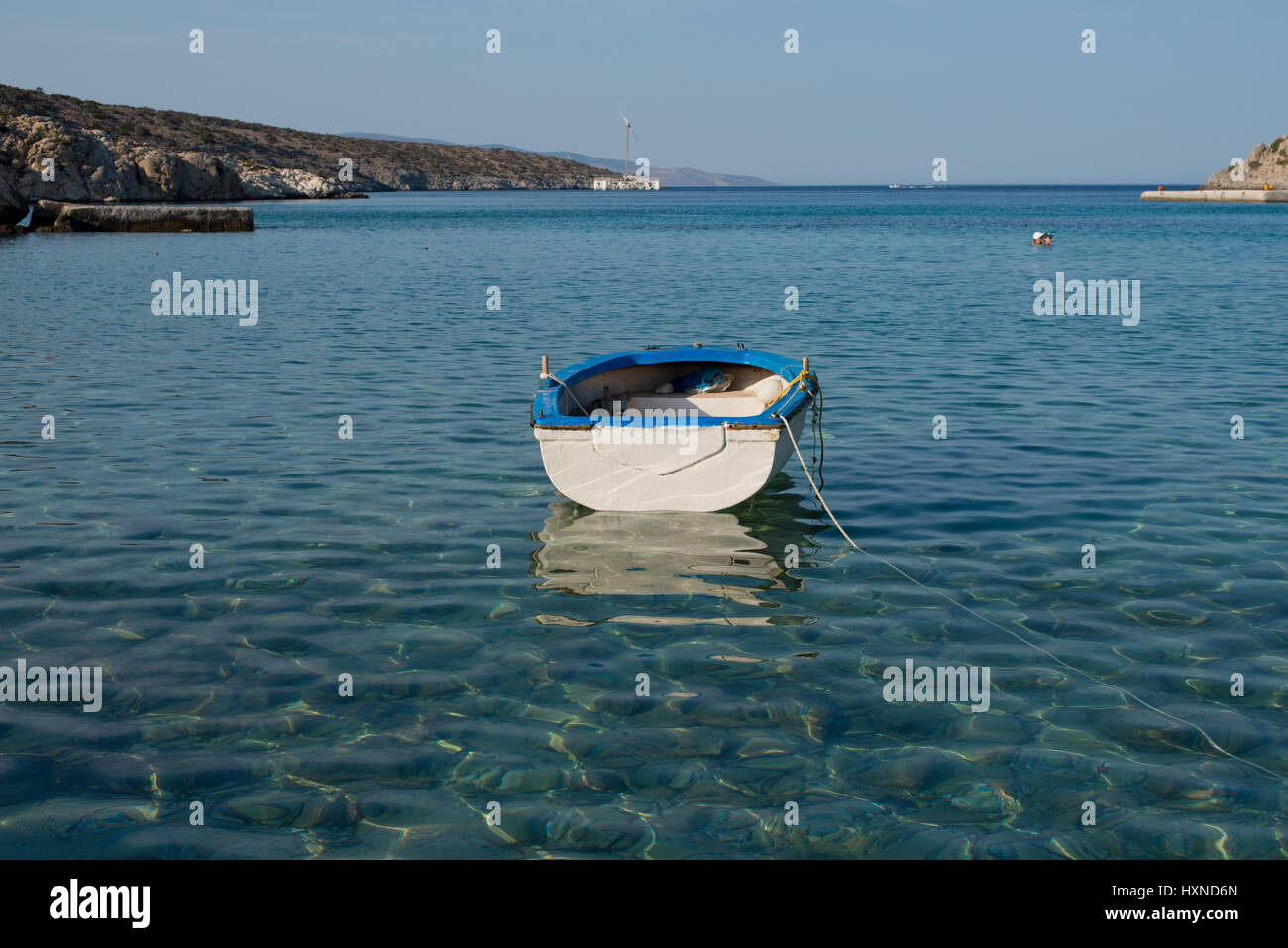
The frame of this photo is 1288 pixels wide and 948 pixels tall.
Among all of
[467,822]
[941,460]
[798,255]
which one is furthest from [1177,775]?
[798,255]

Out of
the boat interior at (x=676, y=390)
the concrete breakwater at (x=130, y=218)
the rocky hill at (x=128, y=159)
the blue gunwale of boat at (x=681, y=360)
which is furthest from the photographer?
the rocky hill at (x=128, y=159)

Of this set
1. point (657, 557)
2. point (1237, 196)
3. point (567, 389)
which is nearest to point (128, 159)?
point (567, 389)

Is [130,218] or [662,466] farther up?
[130,218]

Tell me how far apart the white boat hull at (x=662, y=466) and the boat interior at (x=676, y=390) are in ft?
8.17

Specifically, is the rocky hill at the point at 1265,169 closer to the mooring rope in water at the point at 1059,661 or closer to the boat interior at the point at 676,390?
the boat interior at the point at 676,390

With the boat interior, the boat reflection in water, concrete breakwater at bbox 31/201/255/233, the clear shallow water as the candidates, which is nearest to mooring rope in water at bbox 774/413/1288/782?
the clear shallow water

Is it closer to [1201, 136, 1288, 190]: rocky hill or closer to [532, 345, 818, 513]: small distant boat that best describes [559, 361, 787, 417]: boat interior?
[532, 345, 818, 513]: small distant boat

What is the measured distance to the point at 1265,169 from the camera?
15550 cm

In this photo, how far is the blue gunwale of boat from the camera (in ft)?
35.3

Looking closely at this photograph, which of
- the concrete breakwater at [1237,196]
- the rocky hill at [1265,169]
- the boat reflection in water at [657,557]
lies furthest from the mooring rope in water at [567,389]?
the rocky hill at [1265,169]

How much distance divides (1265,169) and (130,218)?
152 m

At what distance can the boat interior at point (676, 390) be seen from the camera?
45.6ft

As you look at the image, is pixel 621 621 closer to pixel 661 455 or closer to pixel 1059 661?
pixel 661 455
